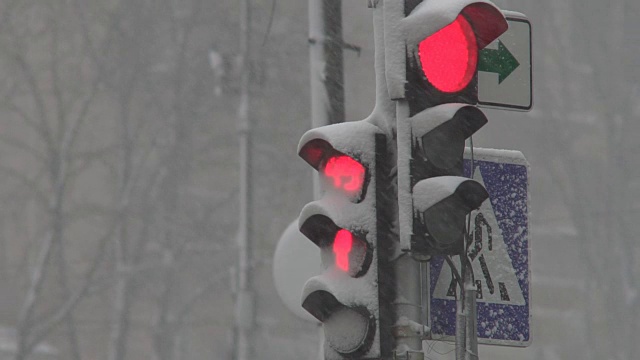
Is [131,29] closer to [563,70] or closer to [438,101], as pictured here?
[563,70]

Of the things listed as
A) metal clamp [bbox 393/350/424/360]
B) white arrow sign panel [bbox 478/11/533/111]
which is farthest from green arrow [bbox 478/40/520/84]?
metal clamp [bbox 393/350/424/360]

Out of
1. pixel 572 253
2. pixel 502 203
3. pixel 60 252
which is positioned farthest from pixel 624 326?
pixel 502 203

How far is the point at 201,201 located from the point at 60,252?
7.17 metres

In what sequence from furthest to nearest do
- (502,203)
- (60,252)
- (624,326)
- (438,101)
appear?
(624,326), (60,252), (502,203), (438,101)

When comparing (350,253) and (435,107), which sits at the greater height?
(435,107)

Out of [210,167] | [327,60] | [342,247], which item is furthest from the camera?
[210,167]

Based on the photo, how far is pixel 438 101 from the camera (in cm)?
504

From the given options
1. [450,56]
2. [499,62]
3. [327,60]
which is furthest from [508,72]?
[327,60]

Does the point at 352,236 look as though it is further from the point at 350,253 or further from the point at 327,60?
the point at 327,60

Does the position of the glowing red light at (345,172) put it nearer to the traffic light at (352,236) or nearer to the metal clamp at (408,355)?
the traffic light at (352,236)

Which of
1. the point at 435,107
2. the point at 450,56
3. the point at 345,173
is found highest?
the point at 450,56

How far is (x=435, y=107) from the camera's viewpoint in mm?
4934

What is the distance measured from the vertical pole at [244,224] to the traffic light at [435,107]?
1231cm

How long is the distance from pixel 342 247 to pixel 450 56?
2.68 ft
